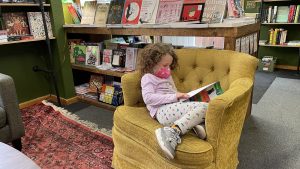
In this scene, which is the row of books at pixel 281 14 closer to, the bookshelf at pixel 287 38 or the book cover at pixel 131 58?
the bookshelf at pixel 287 38

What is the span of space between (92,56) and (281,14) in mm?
3194

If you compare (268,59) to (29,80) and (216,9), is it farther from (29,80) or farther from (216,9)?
(29,80)

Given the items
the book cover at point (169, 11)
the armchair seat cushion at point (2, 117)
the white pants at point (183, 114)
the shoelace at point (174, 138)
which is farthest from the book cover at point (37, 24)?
the shoelace at point (174, 138)

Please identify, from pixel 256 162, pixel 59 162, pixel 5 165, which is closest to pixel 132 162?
pixel 59 162

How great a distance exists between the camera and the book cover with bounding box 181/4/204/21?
6.57ft

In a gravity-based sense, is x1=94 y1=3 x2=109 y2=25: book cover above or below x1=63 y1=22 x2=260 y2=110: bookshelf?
above

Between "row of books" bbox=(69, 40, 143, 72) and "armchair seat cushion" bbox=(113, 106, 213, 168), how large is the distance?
3.27 ft

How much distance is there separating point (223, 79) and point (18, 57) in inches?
93.5

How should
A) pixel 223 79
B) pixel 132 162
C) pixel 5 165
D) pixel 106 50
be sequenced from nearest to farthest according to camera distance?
pixel 5 165 < pixel 132 162 < pixel 223 79 < pixel 106 50

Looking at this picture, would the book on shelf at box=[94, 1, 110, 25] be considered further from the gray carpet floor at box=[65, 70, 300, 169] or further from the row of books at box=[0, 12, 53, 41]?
the gray carpet floor at box=[65, 70, 300, 169]

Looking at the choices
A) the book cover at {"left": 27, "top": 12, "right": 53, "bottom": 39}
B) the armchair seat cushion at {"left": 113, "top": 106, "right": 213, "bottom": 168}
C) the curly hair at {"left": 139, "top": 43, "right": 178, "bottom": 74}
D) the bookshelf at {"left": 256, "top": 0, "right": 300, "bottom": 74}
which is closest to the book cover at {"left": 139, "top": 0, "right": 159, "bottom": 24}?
the curly hair at {"left": 139, "top": 43, "right": 178, "bottom": 74}

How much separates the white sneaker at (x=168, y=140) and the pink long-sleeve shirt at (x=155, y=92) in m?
0.28

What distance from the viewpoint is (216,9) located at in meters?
1.93

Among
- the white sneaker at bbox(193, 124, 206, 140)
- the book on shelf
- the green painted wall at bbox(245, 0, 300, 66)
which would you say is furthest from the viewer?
the green painted wall at bbox(245, 0, 300, 66)
